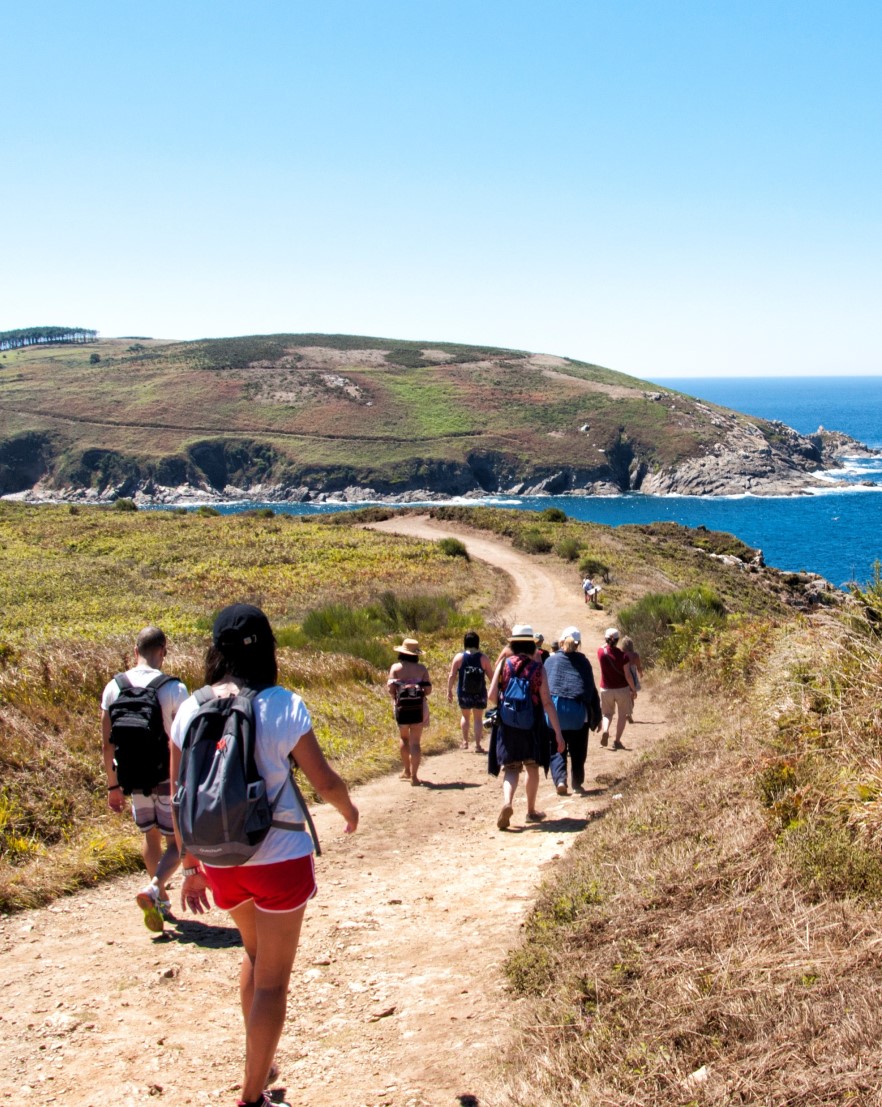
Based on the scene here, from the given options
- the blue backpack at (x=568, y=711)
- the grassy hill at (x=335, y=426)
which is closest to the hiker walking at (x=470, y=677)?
the blue backpack at (x=568, y=711)

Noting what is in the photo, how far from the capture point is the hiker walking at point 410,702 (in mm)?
10305

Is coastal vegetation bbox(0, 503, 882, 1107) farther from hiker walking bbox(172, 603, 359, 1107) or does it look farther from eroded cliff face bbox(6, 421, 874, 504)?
eroded cliff face bbox(6, 421, 874, 504)

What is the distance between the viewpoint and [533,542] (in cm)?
3984

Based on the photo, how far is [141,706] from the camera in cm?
568

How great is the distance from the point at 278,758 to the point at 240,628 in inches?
20.0

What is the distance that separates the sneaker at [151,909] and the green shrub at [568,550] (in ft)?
103

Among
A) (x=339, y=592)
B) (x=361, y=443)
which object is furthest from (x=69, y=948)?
(x=361, y=443)

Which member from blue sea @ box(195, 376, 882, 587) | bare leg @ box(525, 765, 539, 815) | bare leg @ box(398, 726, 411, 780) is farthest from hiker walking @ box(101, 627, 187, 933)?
blue sea @ box(195, 376, 882, 587)

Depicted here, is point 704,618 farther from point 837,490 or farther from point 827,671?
point 837,490

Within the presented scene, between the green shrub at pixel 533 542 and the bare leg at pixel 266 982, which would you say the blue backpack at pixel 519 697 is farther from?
the green shrub at pixel 533 542

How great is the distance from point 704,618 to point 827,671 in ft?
38.4

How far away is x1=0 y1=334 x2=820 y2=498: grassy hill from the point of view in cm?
11750

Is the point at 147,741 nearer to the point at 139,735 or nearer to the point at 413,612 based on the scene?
the point at 139,735

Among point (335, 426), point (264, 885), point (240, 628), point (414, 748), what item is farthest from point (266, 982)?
point (335, 426)
